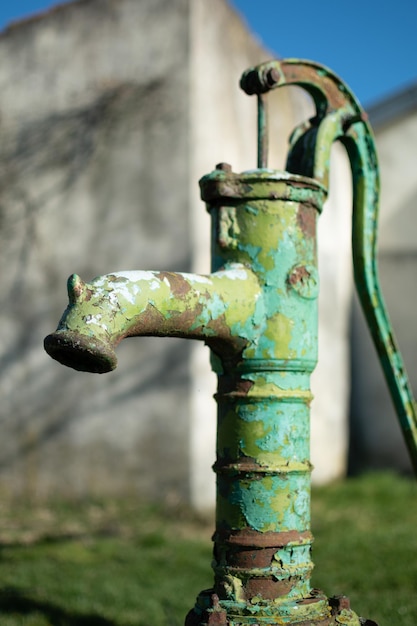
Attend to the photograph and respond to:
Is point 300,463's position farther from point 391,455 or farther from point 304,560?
point 391,455

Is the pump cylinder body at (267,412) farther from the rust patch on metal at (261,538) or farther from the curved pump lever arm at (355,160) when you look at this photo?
the curved pump lever arm at (355,160)

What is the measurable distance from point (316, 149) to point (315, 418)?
4.45 metres

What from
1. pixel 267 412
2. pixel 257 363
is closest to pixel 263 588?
pixel 267 412

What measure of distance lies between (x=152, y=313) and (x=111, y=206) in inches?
153

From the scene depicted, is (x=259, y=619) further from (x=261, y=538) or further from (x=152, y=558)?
(x=152, y=558)

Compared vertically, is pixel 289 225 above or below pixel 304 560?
above

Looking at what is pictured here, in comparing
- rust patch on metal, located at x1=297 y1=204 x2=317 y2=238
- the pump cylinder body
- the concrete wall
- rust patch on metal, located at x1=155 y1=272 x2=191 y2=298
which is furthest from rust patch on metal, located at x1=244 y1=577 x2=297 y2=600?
the concrete wall

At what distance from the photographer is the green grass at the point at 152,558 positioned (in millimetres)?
2967

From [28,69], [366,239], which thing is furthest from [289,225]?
[28,69]

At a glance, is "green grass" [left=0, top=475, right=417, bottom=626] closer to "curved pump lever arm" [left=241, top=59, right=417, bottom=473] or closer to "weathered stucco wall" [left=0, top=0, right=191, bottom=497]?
"weathered stucco wall" [left=0, top=0, right=191, bottom=497]

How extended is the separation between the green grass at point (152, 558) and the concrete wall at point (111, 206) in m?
0.37

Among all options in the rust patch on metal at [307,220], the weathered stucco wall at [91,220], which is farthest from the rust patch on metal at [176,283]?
the weathered stucco wall at [91,220]

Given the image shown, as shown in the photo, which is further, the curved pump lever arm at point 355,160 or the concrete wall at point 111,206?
the concrete wall at point 111,206

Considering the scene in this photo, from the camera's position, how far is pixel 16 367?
555cm
